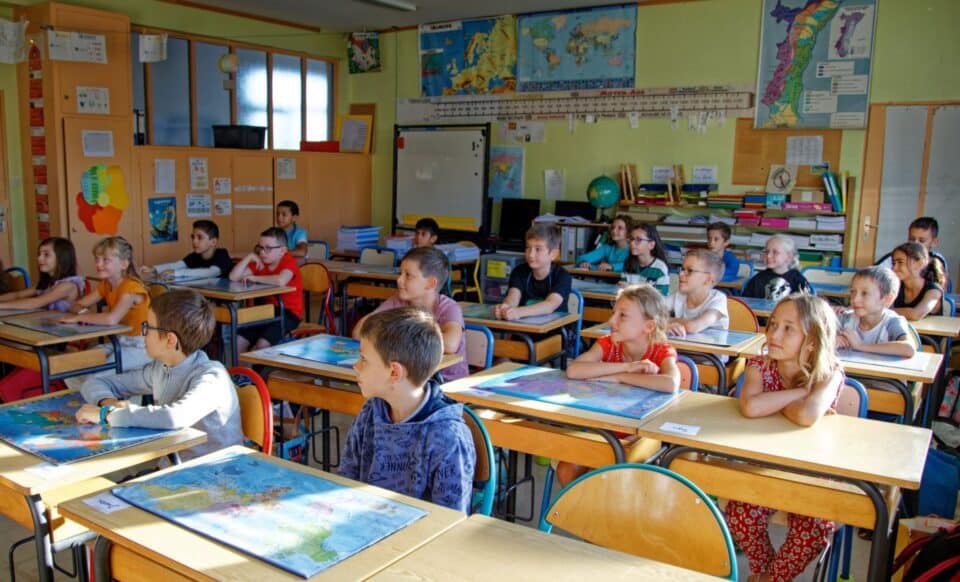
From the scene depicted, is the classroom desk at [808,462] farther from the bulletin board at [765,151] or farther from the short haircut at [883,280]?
the bulletin board at [765,151]

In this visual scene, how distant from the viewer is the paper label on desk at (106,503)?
1.55m

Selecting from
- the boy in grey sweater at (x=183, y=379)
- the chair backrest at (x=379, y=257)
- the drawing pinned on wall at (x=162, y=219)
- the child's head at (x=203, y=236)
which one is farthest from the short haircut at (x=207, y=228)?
the boy in grey sweater at (x=183, y=379)

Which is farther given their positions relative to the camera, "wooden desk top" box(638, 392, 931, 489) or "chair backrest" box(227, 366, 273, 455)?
"chair backrest" box(227, 366, 273, 455)

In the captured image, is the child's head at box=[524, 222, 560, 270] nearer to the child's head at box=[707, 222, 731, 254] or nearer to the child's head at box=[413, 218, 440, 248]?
the child's head at box=[707, 222, 731, 254]

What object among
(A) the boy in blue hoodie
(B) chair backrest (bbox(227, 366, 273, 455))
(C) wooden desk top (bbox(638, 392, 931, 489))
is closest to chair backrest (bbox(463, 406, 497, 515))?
(A) the boy in blue hoodie

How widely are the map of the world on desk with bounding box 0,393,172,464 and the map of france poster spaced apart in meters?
6.10

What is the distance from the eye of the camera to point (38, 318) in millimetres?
3916

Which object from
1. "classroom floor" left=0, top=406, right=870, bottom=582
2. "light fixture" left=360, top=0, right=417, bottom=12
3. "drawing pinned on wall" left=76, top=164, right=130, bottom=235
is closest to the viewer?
"classroom floor" left=0, top=406, right=870, bottom=582

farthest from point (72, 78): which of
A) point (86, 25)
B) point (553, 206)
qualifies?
point (553, 206)

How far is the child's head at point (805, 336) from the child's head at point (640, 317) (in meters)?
0.46

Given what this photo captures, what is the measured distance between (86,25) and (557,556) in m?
6.43

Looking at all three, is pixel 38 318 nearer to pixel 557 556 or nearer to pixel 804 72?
pixel 557 556

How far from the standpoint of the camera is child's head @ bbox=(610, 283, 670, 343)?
2.85 meters

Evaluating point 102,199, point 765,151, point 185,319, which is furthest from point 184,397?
point 765,151
